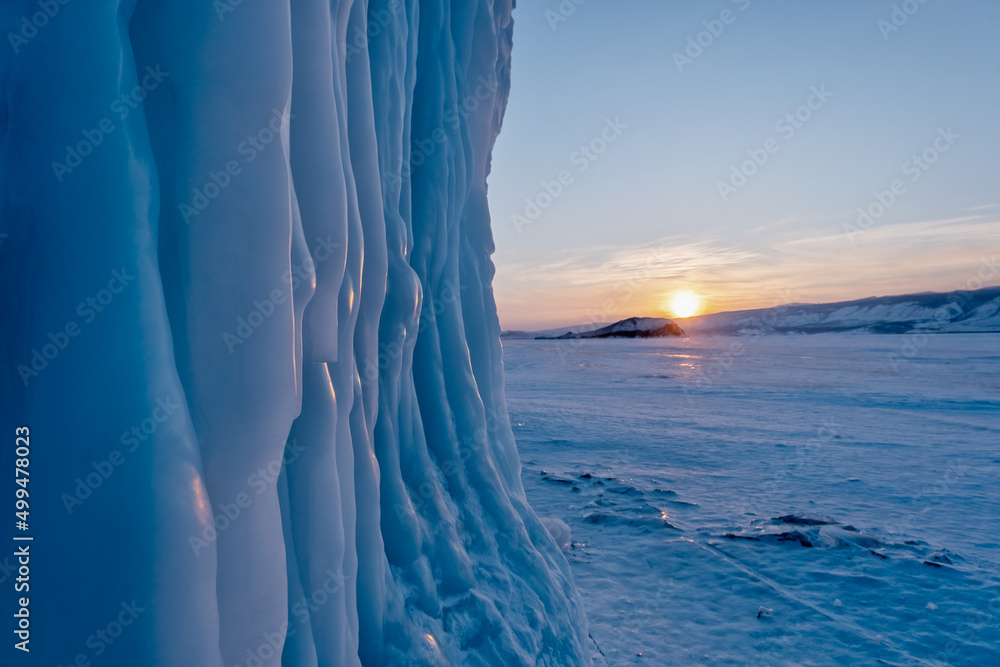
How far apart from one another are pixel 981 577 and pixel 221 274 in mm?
5547

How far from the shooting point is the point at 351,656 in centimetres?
191

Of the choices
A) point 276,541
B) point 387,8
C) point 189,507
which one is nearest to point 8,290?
point 189,507

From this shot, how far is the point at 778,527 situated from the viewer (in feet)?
16.9

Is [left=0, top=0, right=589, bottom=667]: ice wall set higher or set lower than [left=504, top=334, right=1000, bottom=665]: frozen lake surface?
higher

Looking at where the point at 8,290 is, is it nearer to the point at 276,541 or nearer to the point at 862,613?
the point at 276,541

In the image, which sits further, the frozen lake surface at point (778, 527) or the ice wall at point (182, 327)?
the frozen lake surface at point (778, 527)

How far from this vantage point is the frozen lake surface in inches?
141

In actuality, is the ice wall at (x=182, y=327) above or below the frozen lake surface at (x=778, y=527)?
above

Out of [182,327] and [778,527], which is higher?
[182,327]

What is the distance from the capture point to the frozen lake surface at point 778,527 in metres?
3.57

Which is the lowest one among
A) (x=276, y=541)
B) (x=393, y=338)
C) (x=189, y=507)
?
(x=276, y=541)

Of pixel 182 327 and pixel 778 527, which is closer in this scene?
pixel 182 327

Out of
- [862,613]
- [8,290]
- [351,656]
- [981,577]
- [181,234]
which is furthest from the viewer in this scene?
[981,577]

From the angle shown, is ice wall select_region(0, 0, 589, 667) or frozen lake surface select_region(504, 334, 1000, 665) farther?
frozen lake surface select_region(504, 334, 1000, 665)
